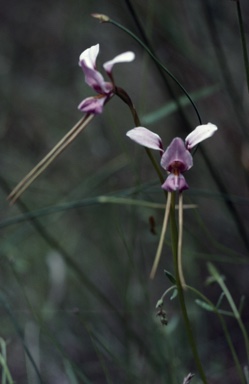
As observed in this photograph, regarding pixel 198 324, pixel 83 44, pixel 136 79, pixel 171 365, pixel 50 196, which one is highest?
pixel 83 44

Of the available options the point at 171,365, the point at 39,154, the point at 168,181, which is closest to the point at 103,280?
the point at 39,154

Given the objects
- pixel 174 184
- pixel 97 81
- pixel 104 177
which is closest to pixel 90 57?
pixel 97 81

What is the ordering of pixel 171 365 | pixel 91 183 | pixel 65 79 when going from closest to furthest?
pixel 171 365 < pixel 91 183 < pixel 65 79

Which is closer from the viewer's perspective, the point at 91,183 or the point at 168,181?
the point at 168,181

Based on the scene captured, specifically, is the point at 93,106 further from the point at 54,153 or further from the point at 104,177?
the point at 104,177

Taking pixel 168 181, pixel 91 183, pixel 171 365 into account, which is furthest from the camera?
pixel 91 183

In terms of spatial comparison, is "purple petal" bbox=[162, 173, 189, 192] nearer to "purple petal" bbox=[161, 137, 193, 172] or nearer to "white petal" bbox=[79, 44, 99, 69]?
"purple petal" bbox=[161, 137, 193, 172]

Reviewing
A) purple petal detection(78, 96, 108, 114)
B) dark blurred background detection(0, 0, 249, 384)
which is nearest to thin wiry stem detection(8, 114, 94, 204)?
purple petal detection(78, 96, 108, 114)

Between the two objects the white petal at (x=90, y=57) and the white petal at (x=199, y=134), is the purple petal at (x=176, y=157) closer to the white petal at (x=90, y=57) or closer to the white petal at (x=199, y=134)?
the white petal at (x=199, y=134)

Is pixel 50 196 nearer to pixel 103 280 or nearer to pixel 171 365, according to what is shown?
pixel 103 280
